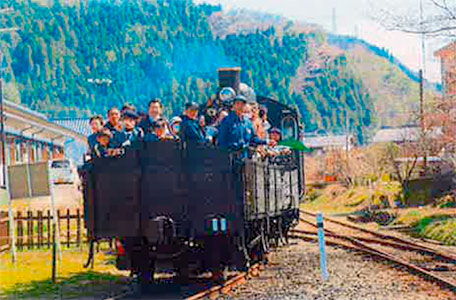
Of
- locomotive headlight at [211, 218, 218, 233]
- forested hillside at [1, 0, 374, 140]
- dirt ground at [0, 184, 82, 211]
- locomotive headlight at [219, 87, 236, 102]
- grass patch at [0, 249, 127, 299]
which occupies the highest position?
forested hillside at [1, 0, 374, 140]

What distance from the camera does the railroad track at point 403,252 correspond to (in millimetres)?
13441

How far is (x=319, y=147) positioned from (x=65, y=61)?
28321 mm

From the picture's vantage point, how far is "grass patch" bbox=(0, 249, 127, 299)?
12.5m

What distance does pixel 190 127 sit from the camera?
37.6 feet

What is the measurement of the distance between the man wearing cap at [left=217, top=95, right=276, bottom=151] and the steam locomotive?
303mm

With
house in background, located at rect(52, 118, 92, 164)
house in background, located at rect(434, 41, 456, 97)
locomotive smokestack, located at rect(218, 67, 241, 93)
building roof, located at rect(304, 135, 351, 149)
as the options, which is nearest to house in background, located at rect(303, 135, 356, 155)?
building roof, located at rect(304, 135, 351, 149)

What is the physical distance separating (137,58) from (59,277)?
4088 centimetres

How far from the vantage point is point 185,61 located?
48656mm

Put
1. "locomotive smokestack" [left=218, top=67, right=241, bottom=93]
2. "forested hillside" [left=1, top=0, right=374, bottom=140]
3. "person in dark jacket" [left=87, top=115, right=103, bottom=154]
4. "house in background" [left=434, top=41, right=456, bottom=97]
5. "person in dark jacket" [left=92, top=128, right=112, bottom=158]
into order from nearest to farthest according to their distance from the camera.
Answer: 1. "person in dark jacket" [left=92, top=128, right=112, bottom=158]
2. "person in dark jacket" [left=87, top=115, right=103, bottom=154]
3. "locomotive smokestack" [left=218, top=67, right=241, bottom=93]
4. "house in background" [left=434, top=41, right=456, bottom=97]
5. "forested hillside" [left=1, top=0, right=374, bottom=140]

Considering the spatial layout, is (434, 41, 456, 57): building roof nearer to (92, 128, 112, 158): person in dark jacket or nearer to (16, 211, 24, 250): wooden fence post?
(16, 211, 24, 250): wooden fence post

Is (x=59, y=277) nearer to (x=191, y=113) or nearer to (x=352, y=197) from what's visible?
(x=191, y=113)

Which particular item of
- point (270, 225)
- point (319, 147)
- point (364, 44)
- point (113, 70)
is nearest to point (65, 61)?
point (113, 70)

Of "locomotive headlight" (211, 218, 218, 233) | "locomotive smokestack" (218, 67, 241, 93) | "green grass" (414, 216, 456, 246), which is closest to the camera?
"locomotive headlight" (211, 218, 218, 233)

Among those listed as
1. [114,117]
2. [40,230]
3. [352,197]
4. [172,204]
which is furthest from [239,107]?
[352,197]
